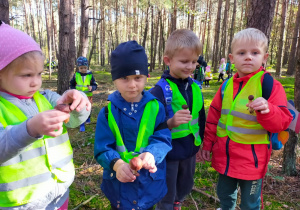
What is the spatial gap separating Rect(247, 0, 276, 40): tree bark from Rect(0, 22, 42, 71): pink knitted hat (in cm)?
276

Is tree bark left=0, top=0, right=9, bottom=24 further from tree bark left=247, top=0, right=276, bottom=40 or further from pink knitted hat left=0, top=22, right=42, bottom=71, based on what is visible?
tree bark left=247, top=0, right=276, bottom=40

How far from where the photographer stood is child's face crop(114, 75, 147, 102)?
163cm

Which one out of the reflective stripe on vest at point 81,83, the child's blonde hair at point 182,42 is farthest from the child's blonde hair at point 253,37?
the reflective stripe on vest at point 81,83

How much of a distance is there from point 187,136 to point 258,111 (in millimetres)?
699

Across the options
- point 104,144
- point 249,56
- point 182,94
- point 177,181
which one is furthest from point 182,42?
point 177,181

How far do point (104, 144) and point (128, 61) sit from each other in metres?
0.65

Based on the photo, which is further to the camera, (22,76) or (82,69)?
(82,69)

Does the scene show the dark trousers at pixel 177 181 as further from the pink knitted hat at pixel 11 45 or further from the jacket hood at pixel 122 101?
the pink knitted hat at pixel 11 45

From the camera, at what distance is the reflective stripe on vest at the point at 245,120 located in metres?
1.91

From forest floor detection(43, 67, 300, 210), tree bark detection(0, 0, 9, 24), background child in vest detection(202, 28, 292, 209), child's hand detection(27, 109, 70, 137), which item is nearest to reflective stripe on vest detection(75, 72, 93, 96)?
forest floor detection(43, 67, 300, 210)

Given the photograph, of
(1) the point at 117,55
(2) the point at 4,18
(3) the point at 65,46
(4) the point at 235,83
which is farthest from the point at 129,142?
(3) the point at 65,46

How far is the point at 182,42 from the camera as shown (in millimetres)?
2035

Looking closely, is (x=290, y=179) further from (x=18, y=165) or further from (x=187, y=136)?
(x=18, y=165)

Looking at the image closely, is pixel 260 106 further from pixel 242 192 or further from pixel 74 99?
pixel 74 99
